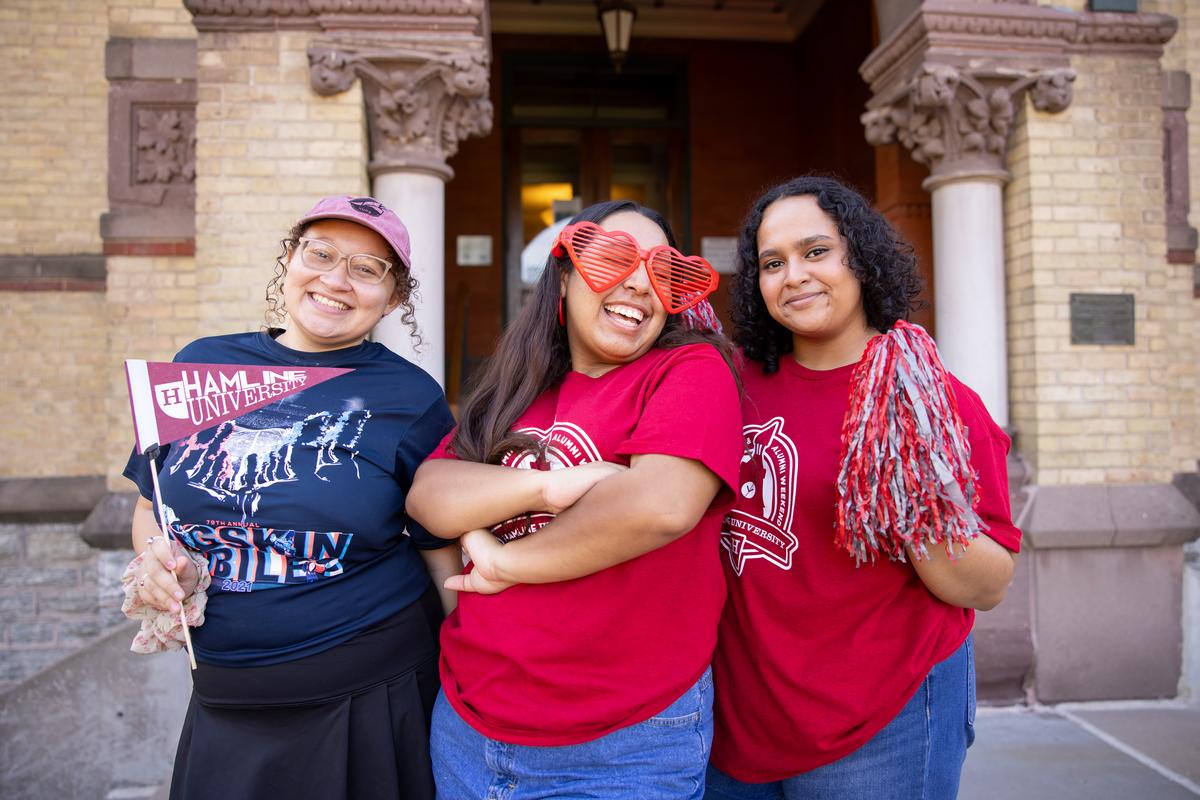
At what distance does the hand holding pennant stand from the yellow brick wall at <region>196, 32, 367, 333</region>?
8.84 ft

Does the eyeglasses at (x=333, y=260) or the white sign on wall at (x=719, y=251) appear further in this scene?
the white sign on wall at (x=719, y=251)

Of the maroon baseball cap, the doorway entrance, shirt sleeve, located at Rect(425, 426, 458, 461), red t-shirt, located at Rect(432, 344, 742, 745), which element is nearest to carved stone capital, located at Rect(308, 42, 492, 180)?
the maroon baseball cap

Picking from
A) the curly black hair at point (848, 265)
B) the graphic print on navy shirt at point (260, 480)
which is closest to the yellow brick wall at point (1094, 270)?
the curly black hair at point (848, 265)

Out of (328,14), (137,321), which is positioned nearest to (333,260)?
(328,14)

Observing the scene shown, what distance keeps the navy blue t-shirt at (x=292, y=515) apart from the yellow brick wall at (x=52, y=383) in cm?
407

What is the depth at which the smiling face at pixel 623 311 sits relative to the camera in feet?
5.38

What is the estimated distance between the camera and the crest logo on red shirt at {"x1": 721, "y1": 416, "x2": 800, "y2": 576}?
1.68 metres

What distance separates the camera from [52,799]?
14.0 feet

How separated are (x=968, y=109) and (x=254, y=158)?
411 cm

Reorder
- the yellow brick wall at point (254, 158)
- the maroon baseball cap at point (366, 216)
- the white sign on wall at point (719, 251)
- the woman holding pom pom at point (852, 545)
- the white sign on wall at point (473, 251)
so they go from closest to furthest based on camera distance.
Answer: the woman holding pom pom at point (852, 545), the maroon baseball cap at point (366, 216), the yellow brick wall at point (254, 158), the white sign on wall at point (473, 251), the white sign on wall at point (719, 251)

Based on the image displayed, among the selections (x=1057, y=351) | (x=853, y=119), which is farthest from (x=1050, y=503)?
(x=853, y=119)

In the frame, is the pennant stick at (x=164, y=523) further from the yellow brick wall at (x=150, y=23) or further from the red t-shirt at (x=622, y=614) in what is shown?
the yellow brick wall at (x=150, y=23)

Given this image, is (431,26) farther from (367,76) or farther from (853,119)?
(853,119)

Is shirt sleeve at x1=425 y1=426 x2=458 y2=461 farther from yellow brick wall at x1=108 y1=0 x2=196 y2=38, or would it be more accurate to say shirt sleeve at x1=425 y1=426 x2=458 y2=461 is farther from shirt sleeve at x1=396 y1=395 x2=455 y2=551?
yellow brick wall at x1=108 y1=0 x2=196 y2=38
